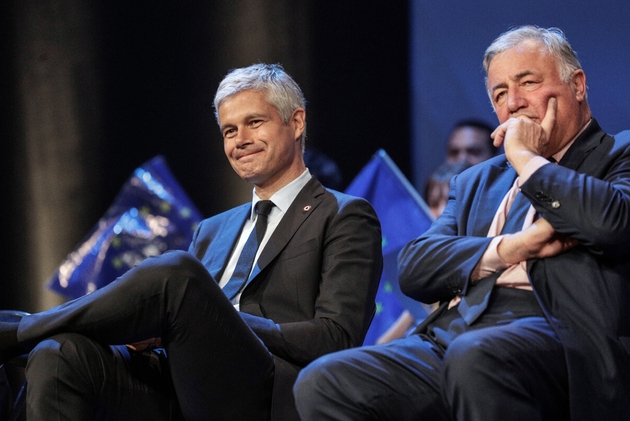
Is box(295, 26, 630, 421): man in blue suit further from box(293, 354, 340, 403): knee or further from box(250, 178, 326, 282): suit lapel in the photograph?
box(250, 178, 326, 282): suit lapel

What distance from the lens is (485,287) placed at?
2086 mm

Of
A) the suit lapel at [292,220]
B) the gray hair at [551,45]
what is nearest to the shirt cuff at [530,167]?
the gray hair at [551,45]

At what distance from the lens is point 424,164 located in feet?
15.2

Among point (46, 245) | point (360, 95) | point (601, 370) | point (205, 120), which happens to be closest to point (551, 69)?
point (601, 370)

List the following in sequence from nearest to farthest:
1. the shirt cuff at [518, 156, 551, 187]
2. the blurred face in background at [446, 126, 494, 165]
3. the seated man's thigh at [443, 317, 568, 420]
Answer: the seated man's thigh at [443, 317, 568, 420] → the shirt cuff at [518, 156, 551, 187] → the blurred face in background at [446, 126, 494, 165]

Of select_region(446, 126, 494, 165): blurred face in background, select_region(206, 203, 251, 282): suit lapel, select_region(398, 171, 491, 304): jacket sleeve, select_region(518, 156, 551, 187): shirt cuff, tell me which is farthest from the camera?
select_region(446, 126, 494, 165): blurred face in background

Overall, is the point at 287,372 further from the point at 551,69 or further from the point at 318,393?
the point at 551,69

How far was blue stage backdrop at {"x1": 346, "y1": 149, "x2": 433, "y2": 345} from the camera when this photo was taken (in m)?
4.20

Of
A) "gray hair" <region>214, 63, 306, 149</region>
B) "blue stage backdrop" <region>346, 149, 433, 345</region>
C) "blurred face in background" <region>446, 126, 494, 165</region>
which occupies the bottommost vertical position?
"blue stage backdrop" <region>346, 149, 433, 345</region>

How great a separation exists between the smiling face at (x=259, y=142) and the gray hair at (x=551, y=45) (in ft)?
2.33

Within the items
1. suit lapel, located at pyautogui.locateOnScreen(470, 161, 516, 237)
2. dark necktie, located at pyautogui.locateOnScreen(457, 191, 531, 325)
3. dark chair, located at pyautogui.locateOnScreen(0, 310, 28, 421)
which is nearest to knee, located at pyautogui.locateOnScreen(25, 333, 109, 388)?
dark chair, located at pyautogui.locateOnScreen(0, 310, 28, 421)

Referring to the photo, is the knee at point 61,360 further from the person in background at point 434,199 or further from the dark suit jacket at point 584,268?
the person in background at point 434,199

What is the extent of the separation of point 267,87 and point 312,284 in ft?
2.22

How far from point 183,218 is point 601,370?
2.88 m
